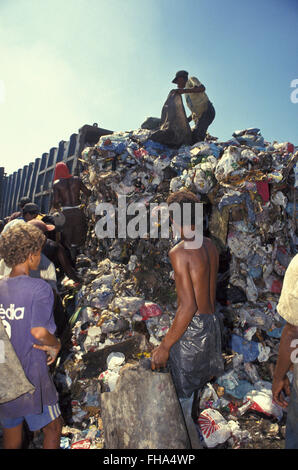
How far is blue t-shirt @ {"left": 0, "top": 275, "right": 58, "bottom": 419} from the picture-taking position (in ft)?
4.88

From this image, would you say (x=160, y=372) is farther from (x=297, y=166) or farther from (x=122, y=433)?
(x=297, y=166)

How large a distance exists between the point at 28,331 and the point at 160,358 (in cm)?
84

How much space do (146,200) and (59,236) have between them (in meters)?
1.88

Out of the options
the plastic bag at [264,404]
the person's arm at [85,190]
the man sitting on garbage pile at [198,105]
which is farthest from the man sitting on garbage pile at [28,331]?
the man sitting on garbage pile at [198,105]

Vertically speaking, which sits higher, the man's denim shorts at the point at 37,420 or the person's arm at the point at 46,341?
the person's arm at the point at 46,341

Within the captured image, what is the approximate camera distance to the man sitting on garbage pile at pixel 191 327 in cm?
173

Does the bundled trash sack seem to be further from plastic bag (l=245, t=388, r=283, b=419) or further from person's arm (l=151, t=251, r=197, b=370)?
person's arm (l=151, t=251, r=197, b=370)

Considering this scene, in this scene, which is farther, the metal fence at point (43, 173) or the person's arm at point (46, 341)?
the metal fence at point (43, 173)

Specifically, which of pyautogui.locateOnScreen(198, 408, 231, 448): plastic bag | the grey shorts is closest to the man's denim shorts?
the grey shorts

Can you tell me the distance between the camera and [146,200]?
4746 mm

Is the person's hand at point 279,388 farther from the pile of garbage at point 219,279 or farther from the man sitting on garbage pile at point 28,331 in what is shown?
the man sitting on garbage pile at point 28,331

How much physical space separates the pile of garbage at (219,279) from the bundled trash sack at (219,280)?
0.05 ft

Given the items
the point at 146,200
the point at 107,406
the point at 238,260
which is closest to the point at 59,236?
the point at 146,200

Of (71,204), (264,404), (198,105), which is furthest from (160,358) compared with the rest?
(198,105)
